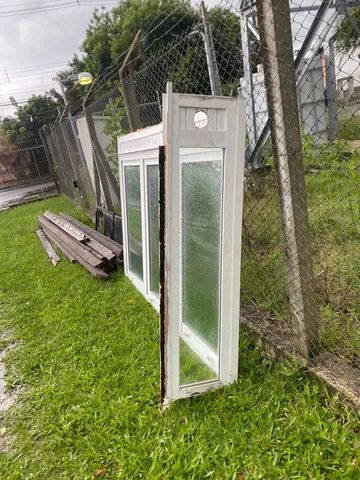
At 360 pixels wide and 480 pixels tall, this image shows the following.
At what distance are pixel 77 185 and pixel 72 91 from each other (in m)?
19.7

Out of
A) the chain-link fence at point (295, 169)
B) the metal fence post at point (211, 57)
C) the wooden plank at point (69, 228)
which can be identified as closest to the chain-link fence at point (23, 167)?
the wooden plank at point (69, 228)

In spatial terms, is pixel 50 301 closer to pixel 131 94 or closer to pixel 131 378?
pixel 131 378

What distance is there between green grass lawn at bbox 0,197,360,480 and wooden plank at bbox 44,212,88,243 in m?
2.32

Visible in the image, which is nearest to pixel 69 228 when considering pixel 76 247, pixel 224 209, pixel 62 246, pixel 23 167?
pixel 62 246

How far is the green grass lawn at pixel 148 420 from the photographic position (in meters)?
1.70

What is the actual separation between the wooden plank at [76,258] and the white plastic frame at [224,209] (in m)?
2.27

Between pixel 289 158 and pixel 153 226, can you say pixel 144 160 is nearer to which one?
pixel 153 226

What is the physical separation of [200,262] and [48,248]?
4.25 meters

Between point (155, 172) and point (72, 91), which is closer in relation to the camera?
point (155, 172)

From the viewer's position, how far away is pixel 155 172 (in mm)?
3004

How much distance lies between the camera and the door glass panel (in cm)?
197

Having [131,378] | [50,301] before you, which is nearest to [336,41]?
[131,378]

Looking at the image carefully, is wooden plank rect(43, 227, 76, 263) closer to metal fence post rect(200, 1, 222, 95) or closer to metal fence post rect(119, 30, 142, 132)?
metal fence post rect(119, 30, 142, 132)

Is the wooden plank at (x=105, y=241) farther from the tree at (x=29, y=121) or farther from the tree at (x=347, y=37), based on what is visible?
the tree at (x=29, y=121)
